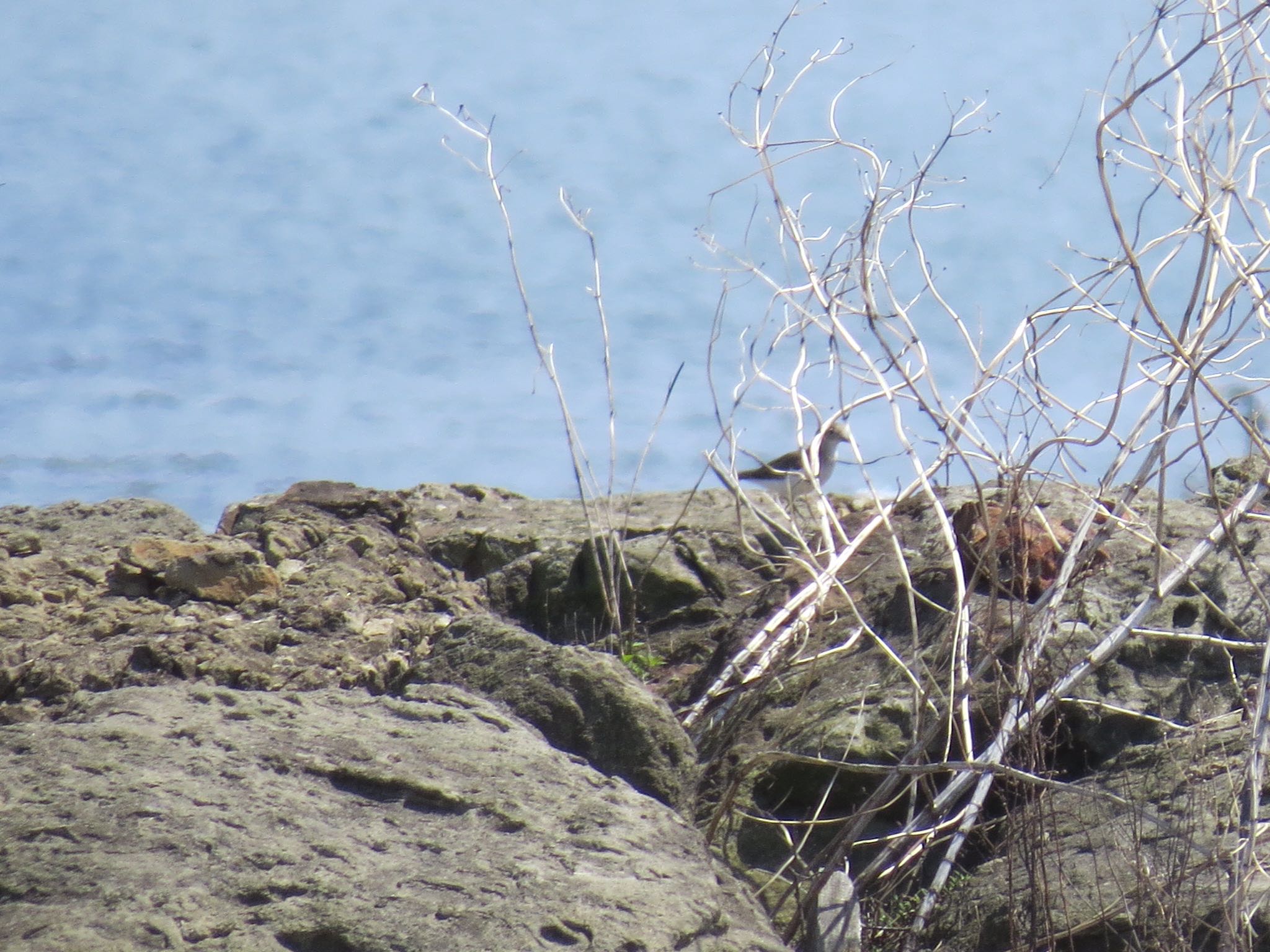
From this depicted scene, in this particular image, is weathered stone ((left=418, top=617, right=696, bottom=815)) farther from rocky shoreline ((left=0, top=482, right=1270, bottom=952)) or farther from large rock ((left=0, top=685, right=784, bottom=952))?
large rock ((left=0, top=685, right=784, bottom=952))

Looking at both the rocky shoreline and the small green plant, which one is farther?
the small green plant

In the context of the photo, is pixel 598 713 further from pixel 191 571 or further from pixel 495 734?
pixel 191 571

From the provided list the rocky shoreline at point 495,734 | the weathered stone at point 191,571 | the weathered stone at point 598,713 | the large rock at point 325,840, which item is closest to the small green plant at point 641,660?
the rocky shoreline at point 495,734

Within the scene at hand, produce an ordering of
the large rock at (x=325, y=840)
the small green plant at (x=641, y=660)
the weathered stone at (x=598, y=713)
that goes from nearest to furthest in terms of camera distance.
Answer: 1. the large rock at (x=325, y=840)
2. the weathered stone at (x=598, y=713)
3. the small green plant at (x=641, y=660)

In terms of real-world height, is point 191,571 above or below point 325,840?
above

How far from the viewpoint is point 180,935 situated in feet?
7.04

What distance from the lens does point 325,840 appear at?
244cm

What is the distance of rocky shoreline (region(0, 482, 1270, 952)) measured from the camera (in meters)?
2.31

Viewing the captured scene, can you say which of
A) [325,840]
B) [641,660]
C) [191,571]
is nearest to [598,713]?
[325,840]

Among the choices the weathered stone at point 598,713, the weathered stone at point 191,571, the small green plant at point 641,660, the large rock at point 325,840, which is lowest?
the large rock at point 325,840

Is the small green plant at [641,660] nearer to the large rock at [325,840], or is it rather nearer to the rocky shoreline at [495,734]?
the rocky shoreline at [495,734]

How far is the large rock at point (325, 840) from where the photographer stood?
7.25 ft

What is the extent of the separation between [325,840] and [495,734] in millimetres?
586

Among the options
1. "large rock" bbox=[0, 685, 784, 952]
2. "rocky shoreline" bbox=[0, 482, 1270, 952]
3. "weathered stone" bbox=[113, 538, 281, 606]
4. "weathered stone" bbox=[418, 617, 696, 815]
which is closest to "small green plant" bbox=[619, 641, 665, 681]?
"rocky shoreline" bbox=[0, 482, 1270, 952]
